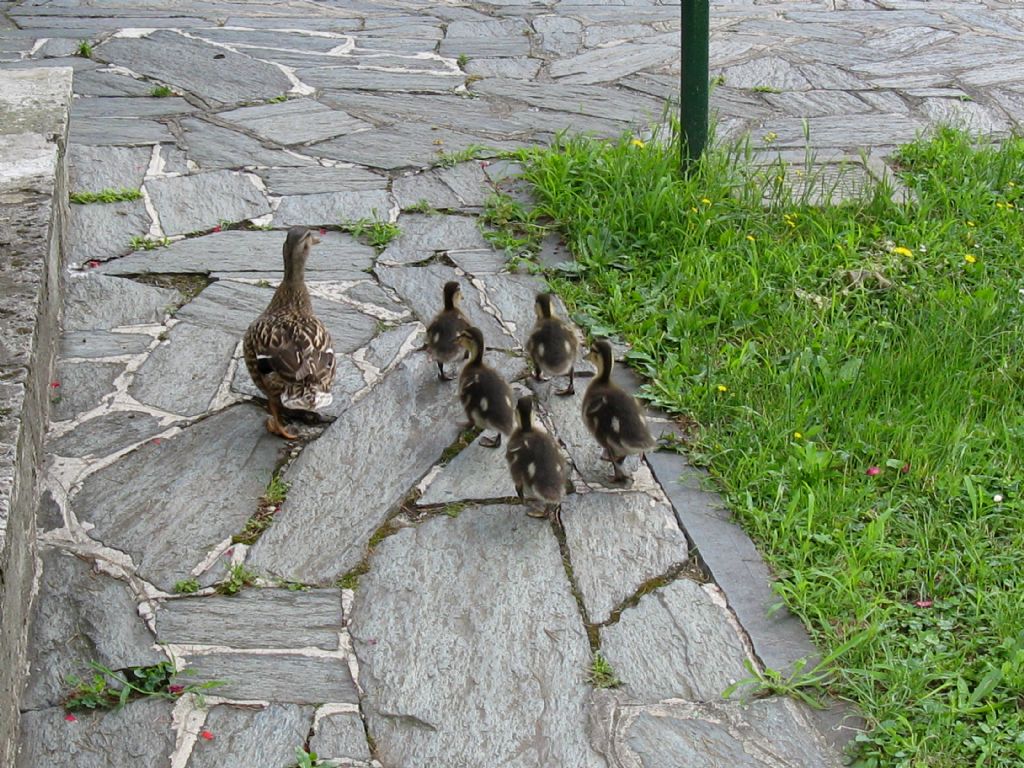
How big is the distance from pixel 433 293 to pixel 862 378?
88.7 inches

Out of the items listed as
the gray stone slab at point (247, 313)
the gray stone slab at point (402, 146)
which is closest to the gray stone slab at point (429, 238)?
the gray stone slab at point (247, 313)

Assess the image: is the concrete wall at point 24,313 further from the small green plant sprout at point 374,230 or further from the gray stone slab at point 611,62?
the gray stone slab at point 611,62

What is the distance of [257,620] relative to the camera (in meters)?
3.94

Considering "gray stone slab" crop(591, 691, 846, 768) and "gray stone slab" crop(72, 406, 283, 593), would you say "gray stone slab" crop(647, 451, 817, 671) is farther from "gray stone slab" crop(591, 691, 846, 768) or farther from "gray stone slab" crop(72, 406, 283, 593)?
"gray stone slab" crop(72, 406, 283, 593)

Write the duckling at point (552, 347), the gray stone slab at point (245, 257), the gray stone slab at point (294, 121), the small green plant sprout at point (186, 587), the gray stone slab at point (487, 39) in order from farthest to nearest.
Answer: the gray stone slab at point (487, 39), the gray stone slab at point (294, 121), the gray stone slab at point (245, 257), the duckling at point (552, 347), the small green plant sprout at point (186, 587)

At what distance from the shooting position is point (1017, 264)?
6211mm

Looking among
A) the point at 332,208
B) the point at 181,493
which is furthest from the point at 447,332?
the point at 332,208

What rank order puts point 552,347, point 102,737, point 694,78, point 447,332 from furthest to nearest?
point 694,78 < point 447,332 < point 552,347 < point 102,737

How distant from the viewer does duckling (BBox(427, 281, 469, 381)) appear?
17.5 ft

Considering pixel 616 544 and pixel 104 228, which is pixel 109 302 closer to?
pixel 104 228

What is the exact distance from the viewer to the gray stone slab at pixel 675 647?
3727 mm

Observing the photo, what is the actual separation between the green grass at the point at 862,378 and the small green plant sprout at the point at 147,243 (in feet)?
7.22

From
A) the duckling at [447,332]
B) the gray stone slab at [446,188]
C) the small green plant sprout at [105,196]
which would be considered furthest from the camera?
the gray stone slab at [446,188]

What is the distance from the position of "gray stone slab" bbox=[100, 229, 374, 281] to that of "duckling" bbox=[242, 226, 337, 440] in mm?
1320
